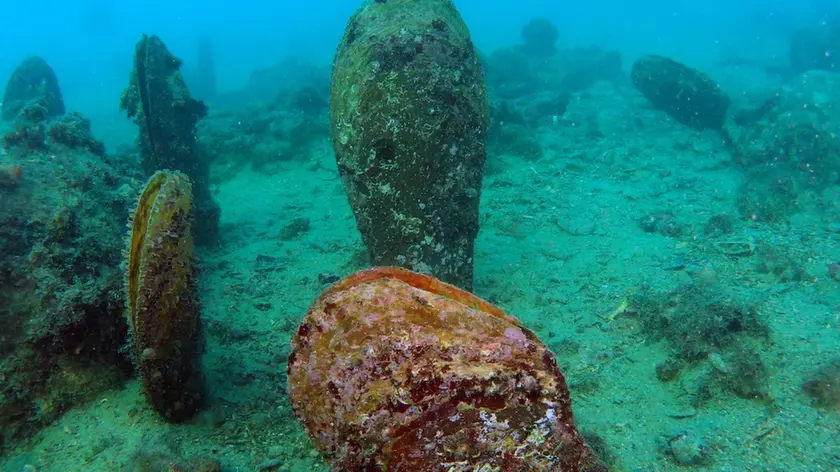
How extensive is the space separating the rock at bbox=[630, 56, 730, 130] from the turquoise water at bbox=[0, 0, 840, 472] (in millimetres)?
69

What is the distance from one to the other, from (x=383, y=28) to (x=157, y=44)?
4.72 m

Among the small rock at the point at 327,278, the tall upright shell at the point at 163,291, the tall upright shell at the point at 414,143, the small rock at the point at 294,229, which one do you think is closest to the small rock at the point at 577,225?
the tall upright shell at the point at 414,143

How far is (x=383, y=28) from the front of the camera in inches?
176

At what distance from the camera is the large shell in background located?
5.35 ft

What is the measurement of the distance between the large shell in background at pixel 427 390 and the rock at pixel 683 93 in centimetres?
1373

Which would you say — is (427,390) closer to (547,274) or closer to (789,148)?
(547,274)

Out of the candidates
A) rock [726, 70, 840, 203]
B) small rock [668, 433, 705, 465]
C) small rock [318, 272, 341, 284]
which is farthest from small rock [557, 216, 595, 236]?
small rock [668, 433, 705, 465]

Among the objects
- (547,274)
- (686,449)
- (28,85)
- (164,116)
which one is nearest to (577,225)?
(547,274)

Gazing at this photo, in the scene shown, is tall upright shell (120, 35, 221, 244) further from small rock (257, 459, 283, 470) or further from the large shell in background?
the large shell in background

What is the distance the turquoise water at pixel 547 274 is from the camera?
319 centimetres

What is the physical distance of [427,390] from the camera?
1715mm

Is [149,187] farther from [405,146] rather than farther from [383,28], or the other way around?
[383,28]

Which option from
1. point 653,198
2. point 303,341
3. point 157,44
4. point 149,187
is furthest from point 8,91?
point 653,198

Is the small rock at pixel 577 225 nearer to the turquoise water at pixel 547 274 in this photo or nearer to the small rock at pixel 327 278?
the turquoise water at pixel 547 274
